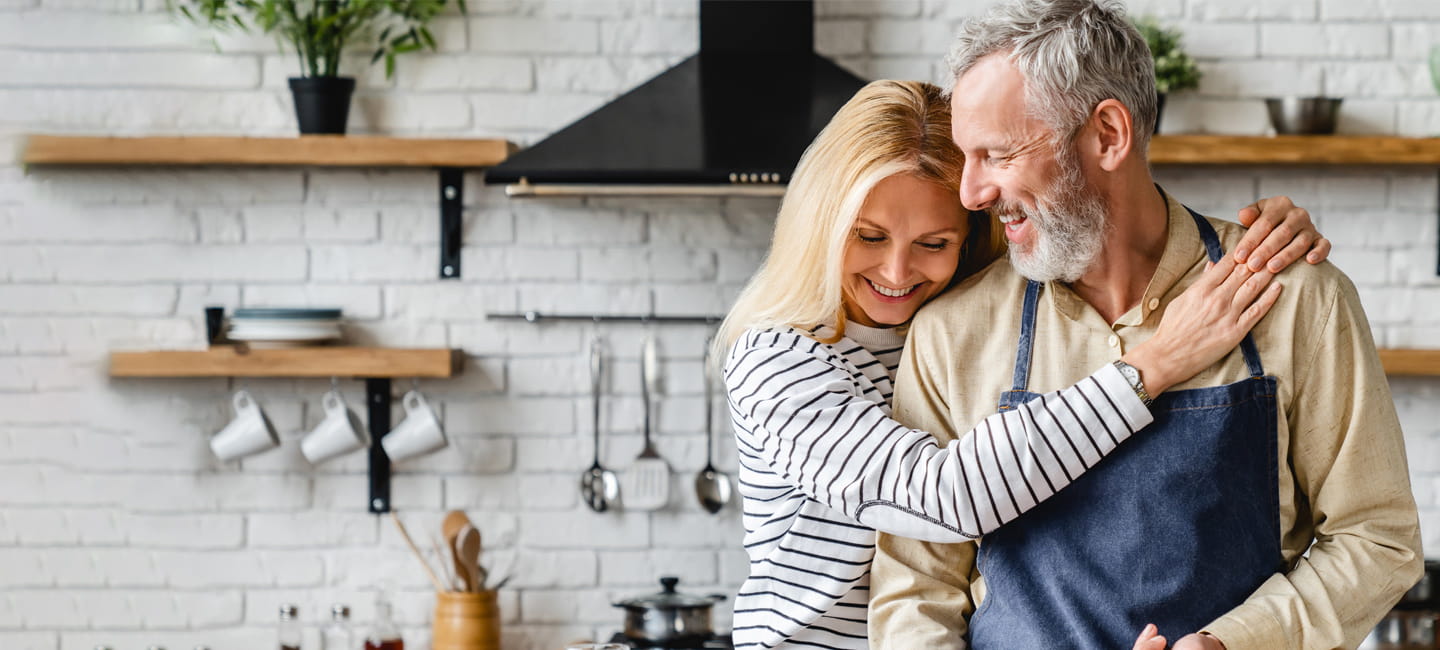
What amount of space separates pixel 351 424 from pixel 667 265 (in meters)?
0.84

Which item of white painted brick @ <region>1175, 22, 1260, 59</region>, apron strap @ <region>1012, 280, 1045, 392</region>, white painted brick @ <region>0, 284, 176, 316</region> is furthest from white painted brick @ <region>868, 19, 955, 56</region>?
white painted brick @ <region>0, 284, 176, 316</region>

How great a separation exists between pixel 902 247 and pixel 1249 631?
0.58m

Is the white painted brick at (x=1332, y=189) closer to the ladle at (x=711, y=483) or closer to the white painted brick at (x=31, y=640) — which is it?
the ladle at (x=711, y=483)

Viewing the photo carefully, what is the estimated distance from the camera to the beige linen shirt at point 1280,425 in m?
1.41

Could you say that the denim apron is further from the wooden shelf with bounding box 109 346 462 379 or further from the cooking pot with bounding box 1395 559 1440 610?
the wooden shelf with bounding box 109 346 462 379

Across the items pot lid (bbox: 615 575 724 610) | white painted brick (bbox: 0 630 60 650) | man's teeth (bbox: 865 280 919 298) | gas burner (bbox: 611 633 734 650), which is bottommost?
white painted brick (bbox: 0 630 60 650)

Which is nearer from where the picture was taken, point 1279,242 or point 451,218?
point 1279,242

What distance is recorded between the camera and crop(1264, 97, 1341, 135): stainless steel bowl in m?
2.96

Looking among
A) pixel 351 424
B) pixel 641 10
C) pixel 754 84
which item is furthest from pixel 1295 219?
pixel 351 424

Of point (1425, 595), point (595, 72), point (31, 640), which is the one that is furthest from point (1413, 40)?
point (31, 640)

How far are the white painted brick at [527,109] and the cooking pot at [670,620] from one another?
3.82 feet

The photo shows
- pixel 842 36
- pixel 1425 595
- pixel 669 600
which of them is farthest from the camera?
pixel 842 36

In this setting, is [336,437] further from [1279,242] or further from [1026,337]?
[1279,242]

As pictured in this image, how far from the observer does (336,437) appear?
3.04 m
